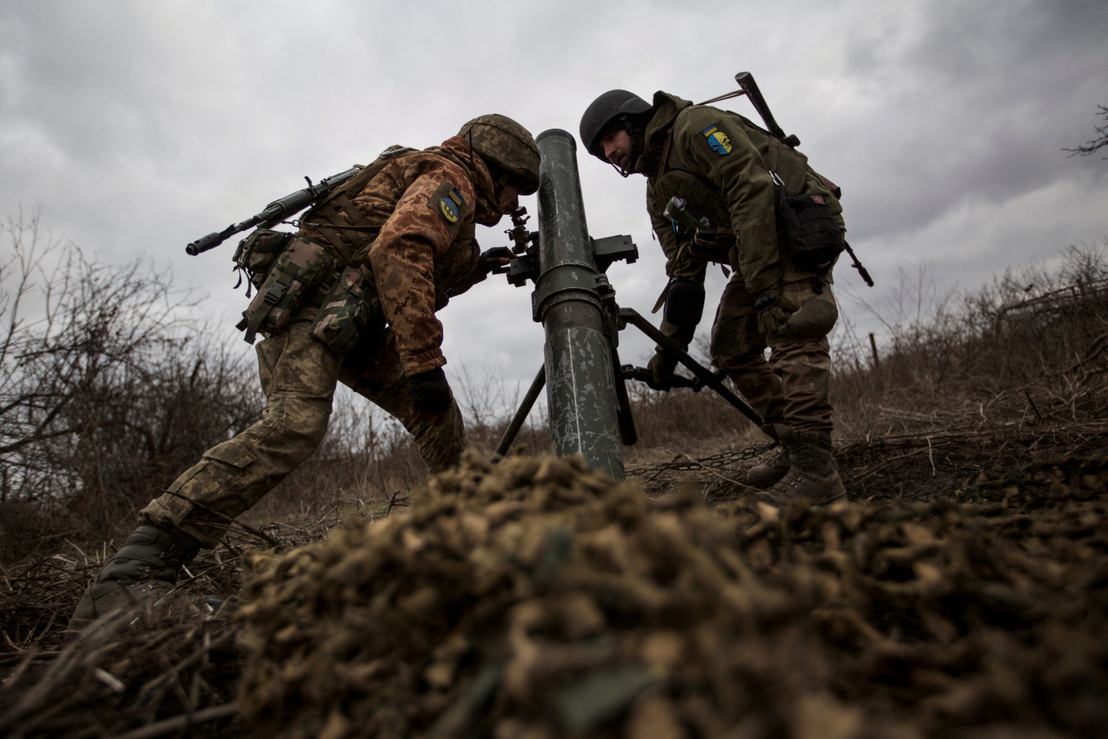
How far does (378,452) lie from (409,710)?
6.20m

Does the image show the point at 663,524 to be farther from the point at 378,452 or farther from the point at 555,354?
the point at 378,452

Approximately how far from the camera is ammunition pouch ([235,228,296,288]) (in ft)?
6.94

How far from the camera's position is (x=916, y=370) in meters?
5.58

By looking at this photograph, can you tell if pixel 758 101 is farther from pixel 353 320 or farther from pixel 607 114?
pixel 353 320

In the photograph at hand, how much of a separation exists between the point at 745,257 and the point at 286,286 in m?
1.93

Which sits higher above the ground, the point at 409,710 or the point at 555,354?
the point at 555,354

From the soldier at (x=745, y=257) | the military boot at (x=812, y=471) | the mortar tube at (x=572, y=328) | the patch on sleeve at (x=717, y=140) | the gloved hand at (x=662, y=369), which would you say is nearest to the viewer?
the mortar tube at (x=572, y=328)

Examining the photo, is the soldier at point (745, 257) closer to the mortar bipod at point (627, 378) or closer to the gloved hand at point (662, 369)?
the gloved hand at point (662, 369)

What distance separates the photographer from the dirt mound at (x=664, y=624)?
0.31 meters

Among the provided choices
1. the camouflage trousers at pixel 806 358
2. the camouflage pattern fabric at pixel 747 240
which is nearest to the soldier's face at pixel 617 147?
the camouflage pattern fabric at pixel 747 240

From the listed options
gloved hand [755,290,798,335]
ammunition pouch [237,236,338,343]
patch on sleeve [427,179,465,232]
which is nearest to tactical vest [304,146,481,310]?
ammunition pouch [237,236,338,343]

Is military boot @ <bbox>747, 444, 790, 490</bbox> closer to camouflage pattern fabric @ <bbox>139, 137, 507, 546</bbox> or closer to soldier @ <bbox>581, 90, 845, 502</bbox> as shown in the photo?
soldier @ <bbox>581, 90, 845, 502</bbox>

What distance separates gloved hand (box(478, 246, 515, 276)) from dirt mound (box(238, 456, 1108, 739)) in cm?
215

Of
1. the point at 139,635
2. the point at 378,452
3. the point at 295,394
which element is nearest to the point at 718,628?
the point at 139,635
